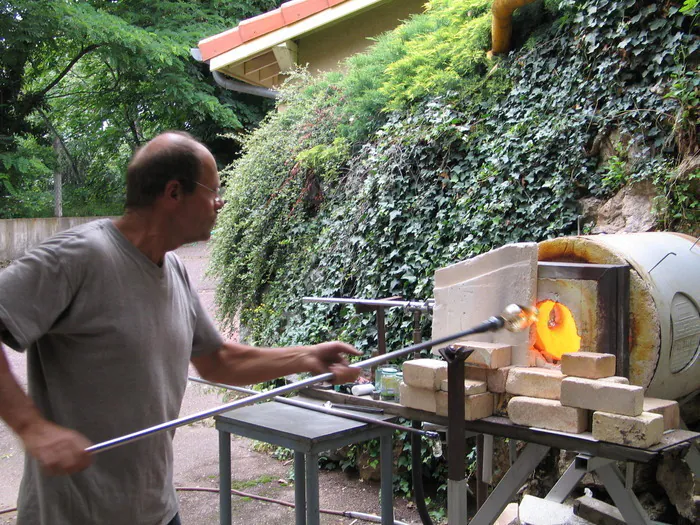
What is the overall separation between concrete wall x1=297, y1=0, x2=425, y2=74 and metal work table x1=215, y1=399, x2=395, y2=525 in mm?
5785

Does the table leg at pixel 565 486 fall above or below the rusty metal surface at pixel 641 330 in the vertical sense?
below

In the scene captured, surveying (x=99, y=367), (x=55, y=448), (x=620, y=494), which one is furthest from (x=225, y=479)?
(x=55, y=448)

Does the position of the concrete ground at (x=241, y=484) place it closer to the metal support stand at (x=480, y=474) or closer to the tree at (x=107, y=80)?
the metal support stand at (x=480, y=474)

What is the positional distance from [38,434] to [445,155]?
4400 mm

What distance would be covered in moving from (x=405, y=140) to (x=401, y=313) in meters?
1.52

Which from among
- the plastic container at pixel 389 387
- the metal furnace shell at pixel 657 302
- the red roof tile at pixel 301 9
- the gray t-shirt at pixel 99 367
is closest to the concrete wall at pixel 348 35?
the red roof tile at pixel 301 9

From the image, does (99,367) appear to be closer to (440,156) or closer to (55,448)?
(55,448)

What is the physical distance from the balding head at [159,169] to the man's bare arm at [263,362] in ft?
2.25

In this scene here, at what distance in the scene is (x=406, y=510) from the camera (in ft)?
16.9

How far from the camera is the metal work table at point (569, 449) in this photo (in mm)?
2654

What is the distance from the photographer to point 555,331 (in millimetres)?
3447

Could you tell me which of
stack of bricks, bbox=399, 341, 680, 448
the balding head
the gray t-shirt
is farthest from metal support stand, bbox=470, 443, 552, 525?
the balding head

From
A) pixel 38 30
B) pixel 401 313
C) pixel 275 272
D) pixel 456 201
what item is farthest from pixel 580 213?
pixel 38 30

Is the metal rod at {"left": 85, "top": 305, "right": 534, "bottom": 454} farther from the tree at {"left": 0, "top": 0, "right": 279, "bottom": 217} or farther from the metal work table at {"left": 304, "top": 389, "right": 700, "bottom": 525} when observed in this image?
the tree at {"left": 0, "top": 0, "right": 279, "bottom": 217}
